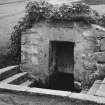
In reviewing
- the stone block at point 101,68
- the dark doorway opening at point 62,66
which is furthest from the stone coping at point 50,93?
the dark doorway opening at point 62,66

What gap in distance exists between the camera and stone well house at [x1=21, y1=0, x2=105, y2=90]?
690 cm

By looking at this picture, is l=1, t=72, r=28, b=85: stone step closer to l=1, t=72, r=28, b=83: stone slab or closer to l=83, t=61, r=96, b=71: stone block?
l=1, t=72, r=28, b=83: stone slab

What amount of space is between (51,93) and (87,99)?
2.86 feet

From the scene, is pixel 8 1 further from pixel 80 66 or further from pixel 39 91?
pixel 39 91

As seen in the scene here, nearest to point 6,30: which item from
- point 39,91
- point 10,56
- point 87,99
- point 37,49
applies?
point 10,56

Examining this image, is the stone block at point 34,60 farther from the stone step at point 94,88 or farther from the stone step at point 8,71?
the stone step at point 94,88

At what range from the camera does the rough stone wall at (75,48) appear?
689 centimetres

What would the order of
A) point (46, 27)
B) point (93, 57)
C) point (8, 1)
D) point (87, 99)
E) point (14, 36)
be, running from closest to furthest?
point (87, 99), point (93, 57), point (46, 27), point (14, 36), point (8, 1)

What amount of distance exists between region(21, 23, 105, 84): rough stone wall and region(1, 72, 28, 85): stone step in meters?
0.29

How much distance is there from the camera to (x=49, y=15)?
285 inches

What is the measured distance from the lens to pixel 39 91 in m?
5.86

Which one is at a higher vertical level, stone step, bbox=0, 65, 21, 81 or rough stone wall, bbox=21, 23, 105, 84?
rough stone wall, bbox=21, 23, 105, 84

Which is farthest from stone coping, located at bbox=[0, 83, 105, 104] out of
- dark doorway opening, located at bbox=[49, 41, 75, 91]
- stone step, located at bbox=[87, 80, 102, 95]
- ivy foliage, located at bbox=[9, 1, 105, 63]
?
ivy foliage, located at bbox=[9, 1, 105, 63]

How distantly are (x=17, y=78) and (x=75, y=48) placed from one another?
5.99 ft
